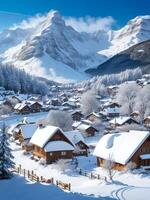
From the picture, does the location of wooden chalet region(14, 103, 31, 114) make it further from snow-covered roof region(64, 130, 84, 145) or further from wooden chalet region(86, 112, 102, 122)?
snow-covered roof region(64, 130, 84, 145)

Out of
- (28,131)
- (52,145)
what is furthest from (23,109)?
(52,145)

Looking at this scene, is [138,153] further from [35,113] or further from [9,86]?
[9,86]

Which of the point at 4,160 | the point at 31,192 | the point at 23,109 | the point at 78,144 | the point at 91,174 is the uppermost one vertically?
the point at 23,109

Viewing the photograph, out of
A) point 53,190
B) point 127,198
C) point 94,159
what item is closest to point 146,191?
point 127,198

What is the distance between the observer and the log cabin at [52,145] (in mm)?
65562

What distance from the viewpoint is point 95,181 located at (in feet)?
162

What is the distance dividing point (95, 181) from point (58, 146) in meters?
17.8

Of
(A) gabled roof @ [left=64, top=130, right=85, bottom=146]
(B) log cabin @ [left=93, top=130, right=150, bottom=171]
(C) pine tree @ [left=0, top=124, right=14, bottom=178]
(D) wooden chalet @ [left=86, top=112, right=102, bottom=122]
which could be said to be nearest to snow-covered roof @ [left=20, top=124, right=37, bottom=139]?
(A) gabled roof @ [left=64, top=130, right=85, bottom=146]

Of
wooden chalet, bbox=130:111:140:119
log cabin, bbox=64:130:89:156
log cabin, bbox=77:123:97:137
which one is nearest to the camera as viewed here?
log cabin, bbox=64:130:89:156

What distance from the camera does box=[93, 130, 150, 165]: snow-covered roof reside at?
56500 millimetres

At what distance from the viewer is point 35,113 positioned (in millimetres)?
135500

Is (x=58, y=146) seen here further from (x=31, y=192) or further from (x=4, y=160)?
(x=31, y=192)

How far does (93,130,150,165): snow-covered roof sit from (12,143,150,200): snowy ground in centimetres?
222

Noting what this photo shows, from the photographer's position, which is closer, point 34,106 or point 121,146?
point 121,146
